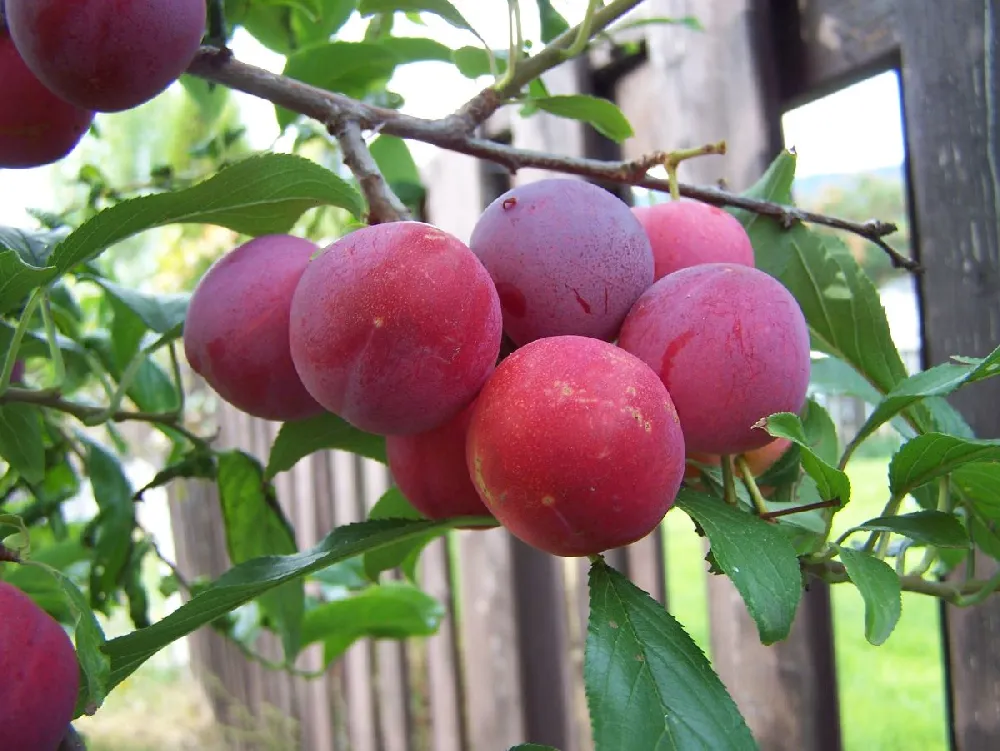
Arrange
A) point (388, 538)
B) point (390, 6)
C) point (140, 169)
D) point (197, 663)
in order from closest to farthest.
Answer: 1. point (388, 538)
2. point (390, 6)
3. point (197, 663)
4. point (140, 169)

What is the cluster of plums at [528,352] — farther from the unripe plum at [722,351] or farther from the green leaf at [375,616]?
the green leaf at [375,616]

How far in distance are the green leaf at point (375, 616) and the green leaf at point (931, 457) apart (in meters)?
0.58

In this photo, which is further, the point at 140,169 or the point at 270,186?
the point at 140,169

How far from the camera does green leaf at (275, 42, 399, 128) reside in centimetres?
67

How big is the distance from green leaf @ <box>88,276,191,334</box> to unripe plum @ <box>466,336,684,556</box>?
366 mm

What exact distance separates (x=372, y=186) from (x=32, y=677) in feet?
0.91

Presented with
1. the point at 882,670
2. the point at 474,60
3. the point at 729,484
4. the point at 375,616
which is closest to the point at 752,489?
the point at 729,484

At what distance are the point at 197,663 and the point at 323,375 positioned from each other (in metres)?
3.09

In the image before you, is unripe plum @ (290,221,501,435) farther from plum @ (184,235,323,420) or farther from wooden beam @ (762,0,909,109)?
wooden beam @ (762,0,909,109)

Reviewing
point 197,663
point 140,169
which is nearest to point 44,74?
point 197,663

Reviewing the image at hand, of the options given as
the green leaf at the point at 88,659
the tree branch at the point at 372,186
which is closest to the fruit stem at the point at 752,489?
the tree branch at the point at 372,186

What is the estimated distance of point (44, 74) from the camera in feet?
1.37

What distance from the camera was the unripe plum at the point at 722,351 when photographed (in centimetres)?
40

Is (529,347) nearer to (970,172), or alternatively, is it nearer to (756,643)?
(970,172)
